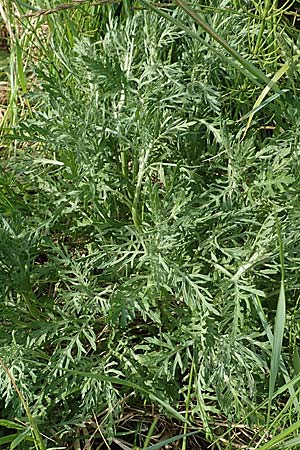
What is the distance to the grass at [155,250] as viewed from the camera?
6.87 feet

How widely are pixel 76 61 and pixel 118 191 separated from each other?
0.45 m

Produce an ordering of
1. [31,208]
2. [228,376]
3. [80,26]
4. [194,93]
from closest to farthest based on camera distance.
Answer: [228,376], [194,93], [31,208], [80,26]

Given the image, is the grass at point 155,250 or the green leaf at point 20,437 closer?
the green leaf at point 20,437

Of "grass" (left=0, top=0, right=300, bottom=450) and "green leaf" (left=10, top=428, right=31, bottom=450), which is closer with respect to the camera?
"green leaf" (left=10, top=428, right=31, bottom=450)

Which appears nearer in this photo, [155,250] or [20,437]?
[20,437]

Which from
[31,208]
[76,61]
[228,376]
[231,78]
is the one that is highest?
[76,61]

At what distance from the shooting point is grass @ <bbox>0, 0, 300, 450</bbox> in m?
2.09

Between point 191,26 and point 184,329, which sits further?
point 191,26

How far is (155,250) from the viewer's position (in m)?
2.11

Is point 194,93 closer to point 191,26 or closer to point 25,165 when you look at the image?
point 191,26

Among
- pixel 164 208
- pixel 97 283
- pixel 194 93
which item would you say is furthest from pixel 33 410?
pixel 194 93

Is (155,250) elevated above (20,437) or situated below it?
above

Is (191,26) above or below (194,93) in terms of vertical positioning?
above

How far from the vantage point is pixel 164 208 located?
6.99 ft
